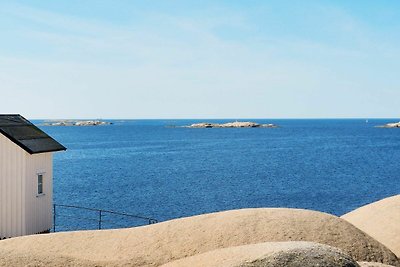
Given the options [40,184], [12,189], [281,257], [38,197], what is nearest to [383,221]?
[281,257]

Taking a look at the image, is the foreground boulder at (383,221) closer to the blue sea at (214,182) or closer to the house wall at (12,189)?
the house wall at (12,189)

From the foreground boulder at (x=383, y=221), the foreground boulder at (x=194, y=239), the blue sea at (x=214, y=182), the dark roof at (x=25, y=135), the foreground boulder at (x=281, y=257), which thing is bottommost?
the blue sea at (x=214, y=182)

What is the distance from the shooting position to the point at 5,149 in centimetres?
2470

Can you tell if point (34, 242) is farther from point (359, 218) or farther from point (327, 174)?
point (327, 174)

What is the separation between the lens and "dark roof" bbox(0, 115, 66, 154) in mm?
24719

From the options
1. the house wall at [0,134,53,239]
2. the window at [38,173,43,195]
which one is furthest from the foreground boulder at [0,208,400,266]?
the window at [38,173,43,195]

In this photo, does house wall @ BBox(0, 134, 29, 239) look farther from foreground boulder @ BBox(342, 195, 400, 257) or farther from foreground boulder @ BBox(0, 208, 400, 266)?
foreground boulder @ BBox(342, 195, 400, 257)

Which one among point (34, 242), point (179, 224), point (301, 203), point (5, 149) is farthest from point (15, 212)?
point (301, 203)

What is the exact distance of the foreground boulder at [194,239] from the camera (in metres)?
14.8

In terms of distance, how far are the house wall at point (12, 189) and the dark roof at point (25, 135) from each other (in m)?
0.29

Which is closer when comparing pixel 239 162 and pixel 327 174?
pixel 327 174

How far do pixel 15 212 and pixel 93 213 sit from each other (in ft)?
104

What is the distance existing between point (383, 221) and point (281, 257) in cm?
1177

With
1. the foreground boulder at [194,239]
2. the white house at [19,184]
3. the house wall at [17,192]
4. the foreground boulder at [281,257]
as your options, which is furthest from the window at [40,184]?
the foreground boulder at [281,257]
